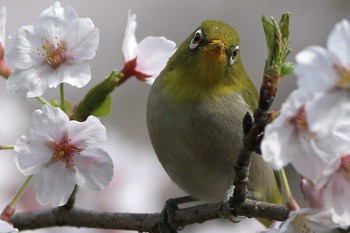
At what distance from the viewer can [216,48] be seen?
265 cm

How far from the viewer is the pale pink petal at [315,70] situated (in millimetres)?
1405

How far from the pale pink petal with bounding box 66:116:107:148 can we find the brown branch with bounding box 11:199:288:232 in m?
0.50

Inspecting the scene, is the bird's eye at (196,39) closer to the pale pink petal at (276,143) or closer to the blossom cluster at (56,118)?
the blossom cluster at (56,118)

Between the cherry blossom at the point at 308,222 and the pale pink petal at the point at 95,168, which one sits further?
the pale pink petal at the point at 95,168

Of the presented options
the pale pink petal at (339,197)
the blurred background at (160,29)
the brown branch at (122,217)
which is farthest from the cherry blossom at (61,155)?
the blurred background at (160,29)

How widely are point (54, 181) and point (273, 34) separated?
2.58 feet

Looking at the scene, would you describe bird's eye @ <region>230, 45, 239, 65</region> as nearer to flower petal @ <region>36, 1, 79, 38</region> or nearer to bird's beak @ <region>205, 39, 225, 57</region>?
bird's beak @ <region>205, 39, 225, 57</region>

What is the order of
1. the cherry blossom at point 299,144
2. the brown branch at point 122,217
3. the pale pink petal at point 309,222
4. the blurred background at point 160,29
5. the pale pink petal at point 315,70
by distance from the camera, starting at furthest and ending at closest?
1. the blurred background at point 160,29
2. the brown branch at point 122,217
3. the pale pink petal at point 309,222
4. the cherry blossom at point 299,144
5. the pale pink petal at point 315,70

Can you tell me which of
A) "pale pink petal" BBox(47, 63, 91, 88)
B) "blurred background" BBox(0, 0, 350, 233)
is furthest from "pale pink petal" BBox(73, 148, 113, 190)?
"blurred background" BBox(0, 0, 350, 233)

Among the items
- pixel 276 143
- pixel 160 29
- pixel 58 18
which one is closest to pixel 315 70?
pixel 276 143

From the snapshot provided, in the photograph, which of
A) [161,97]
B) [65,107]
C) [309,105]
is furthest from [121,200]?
[309,105]

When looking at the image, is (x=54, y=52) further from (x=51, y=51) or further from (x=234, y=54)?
(x=234, y=54)

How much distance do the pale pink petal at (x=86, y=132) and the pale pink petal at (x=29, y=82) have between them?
19cm

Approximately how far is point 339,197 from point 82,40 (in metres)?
0.97
